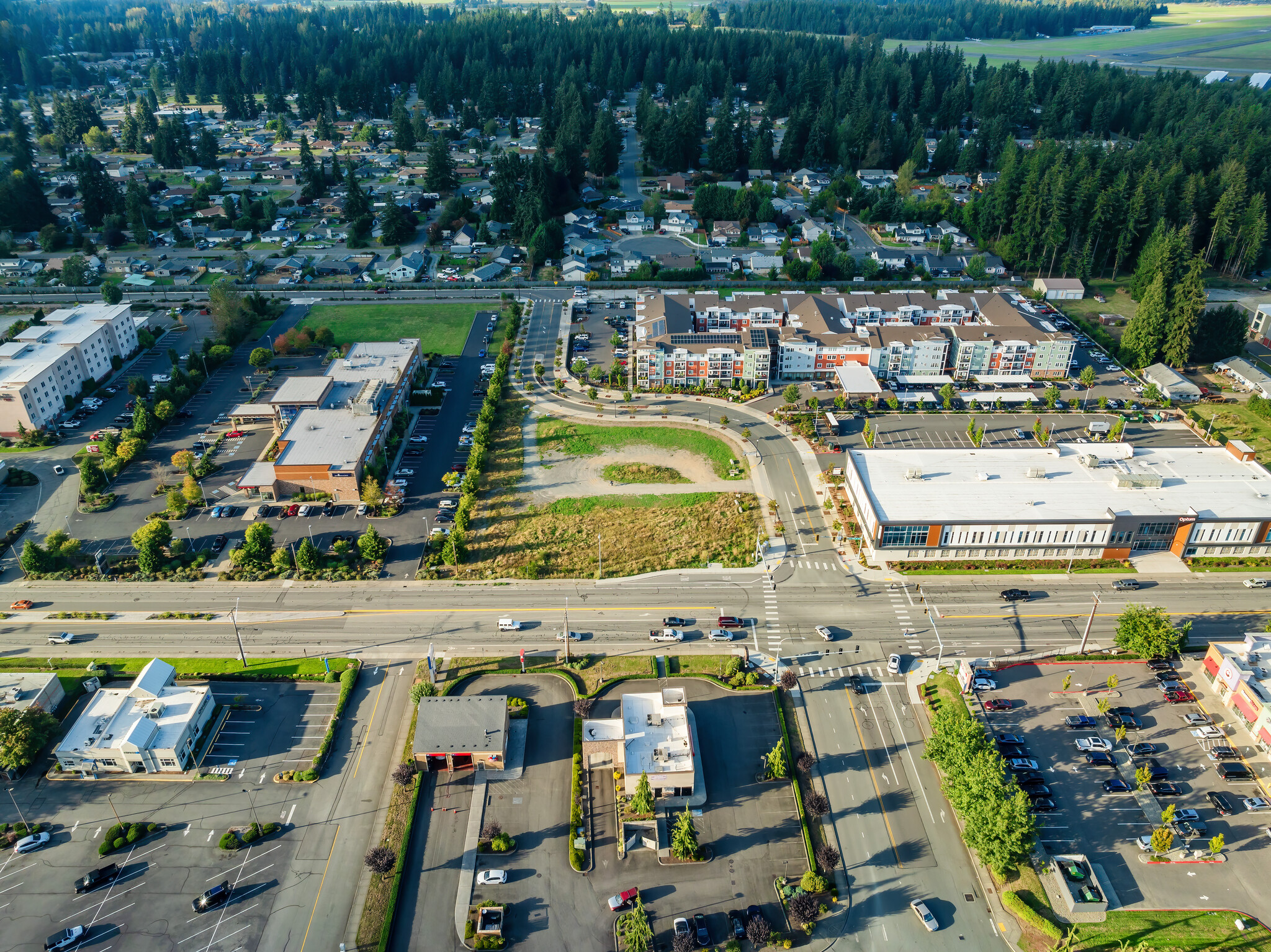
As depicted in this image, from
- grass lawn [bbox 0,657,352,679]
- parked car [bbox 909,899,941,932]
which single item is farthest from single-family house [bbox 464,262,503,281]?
parked car [bbox 909,899,941,932]

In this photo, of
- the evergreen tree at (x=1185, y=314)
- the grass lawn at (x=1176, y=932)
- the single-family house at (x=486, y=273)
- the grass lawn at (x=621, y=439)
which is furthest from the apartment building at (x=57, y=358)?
the evergreen tree at (x=1185, y=314)

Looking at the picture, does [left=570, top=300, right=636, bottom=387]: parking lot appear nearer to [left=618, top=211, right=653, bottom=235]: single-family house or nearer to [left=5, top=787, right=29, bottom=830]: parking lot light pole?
[left=618, top=211, right=653, bottom=235]: single-family house

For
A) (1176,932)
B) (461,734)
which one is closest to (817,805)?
(1176,932)

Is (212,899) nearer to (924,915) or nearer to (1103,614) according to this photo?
(924,915)

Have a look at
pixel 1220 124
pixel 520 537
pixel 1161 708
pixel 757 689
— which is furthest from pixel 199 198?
pixel 1220 124

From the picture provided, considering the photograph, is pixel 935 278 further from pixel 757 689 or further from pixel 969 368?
pixel 757 689

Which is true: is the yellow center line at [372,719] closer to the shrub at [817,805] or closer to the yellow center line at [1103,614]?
the shrub at [817,805]
